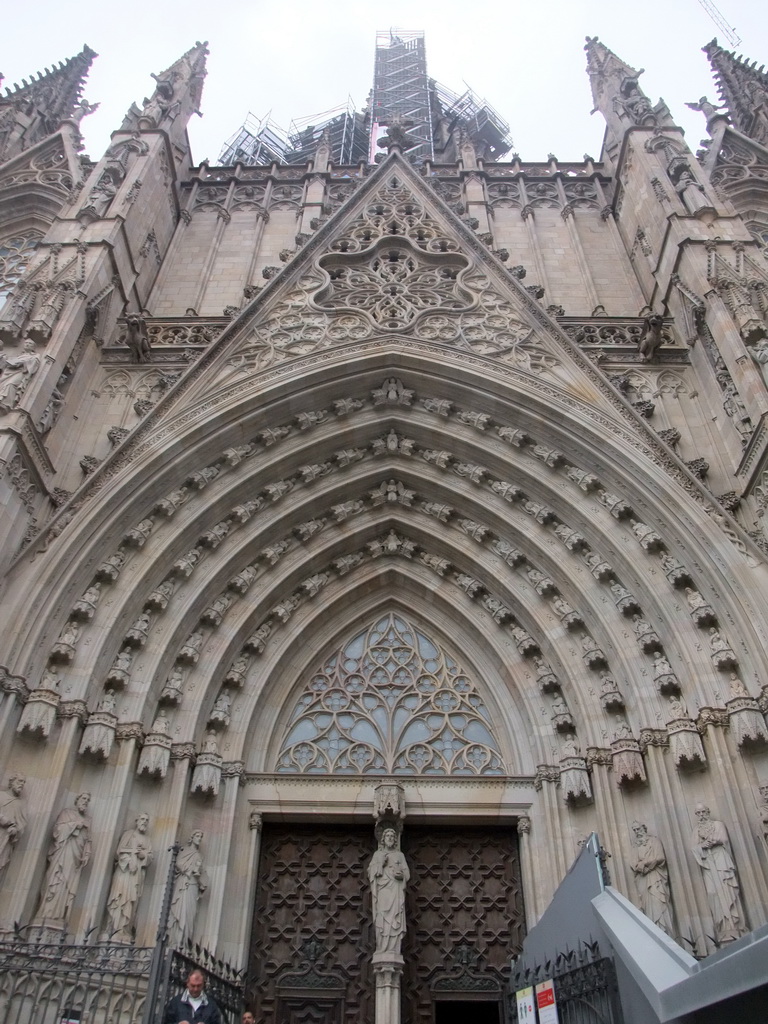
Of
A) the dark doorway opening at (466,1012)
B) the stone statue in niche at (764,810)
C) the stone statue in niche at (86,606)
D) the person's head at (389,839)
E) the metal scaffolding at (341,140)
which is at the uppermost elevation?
the metal scaffolding at (341,140)

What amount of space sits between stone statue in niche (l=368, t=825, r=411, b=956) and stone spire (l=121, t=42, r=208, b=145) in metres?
13.6

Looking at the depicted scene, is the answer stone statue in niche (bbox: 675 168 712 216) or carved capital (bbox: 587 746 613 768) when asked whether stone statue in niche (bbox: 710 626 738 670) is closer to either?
carved capital (bbox: 587 746 613 768)

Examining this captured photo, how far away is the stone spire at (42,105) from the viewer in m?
17.7

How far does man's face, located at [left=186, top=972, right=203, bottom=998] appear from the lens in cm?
536

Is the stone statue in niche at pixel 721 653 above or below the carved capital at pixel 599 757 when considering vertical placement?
above

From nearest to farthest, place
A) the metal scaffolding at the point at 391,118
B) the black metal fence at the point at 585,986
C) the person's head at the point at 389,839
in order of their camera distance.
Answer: the black metal fence at the point at 585,986 → the person's head at the point at 389,839 → the metal scaffolding at the point at 391,118

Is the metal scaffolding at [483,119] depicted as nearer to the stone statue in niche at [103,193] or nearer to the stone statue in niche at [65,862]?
the stone statue in niche at [103,193]

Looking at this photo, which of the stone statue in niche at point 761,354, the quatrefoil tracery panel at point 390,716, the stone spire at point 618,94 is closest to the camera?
the stone statue in niche at point 761,354

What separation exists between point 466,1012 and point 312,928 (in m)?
1.88

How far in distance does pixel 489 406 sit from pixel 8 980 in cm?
836

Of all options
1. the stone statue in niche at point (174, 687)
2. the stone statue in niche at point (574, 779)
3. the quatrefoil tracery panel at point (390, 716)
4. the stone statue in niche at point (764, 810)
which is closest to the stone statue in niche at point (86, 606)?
the stone statue in niche at point (174, 687)

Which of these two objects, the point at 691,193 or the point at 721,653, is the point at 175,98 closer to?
the point at 691,193

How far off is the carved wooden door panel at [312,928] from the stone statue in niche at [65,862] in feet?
7.34

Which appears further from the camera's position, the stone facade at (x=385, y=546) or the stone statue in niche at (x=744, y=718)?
the stone facade at (x=385, y=546)
